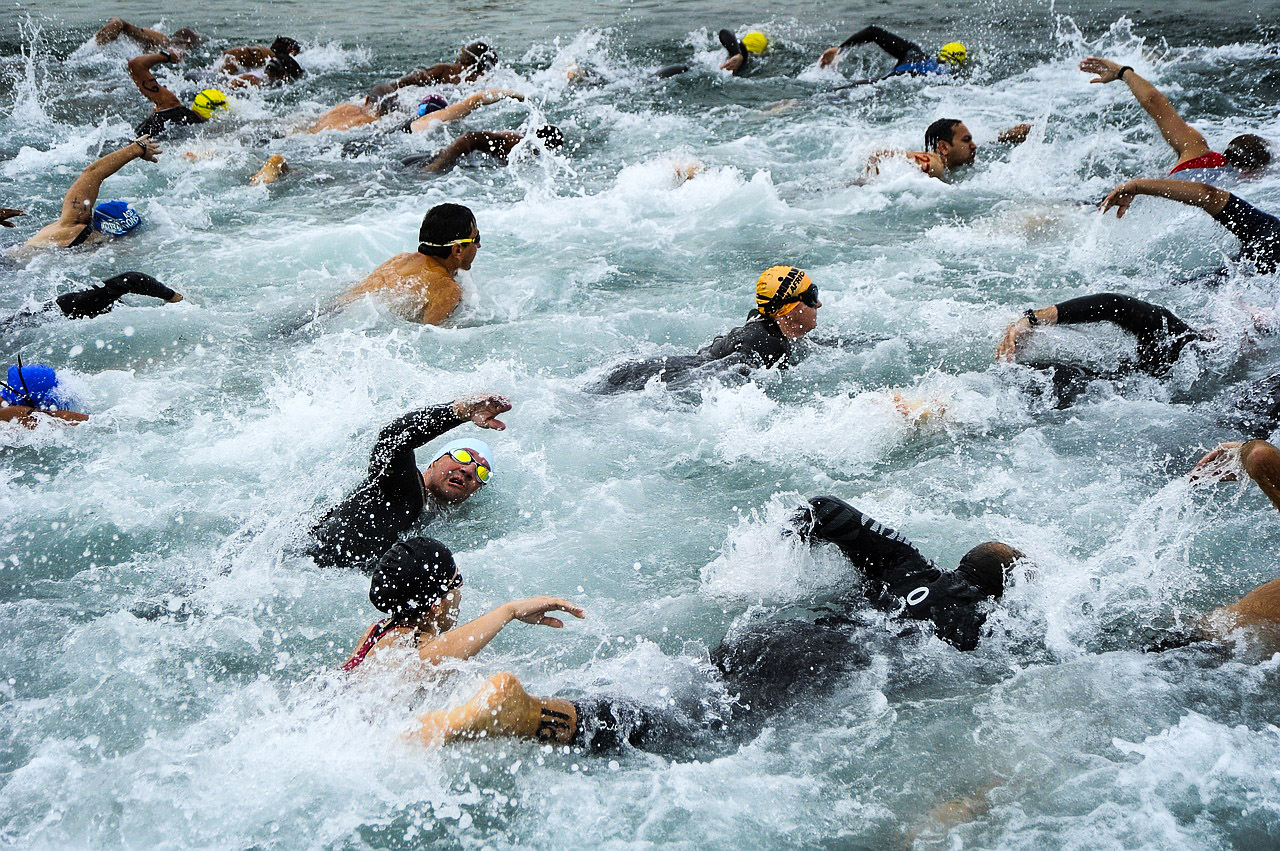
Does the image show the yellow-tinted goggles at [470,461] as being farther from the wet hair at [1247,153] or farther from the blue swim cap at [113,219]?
the wet hair at [1247,153]

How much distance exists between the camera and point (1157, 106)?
26.9ft

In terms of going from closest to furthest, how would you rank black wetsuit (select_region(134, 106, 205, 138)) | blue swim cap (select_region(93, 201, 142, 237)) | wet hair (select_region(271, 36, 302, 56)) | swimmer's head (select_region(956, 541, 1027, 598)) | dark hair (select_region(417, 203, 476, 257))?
swimmer's head (select_region(956, 541, 1027, 598)) < dark hair (select_region(417, 203, 476, 257)) < blue swim cap (select_region(93, 201, 142, 237)) < black wetsuit (select_region(134, 106, 205, 138)) < wet hair (select_region(271, 36, 302, 56))

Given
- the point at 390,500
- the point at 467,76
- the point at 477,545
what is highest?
the point at 467,76

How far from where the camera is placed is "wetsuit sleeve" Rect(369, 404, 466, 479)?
4.93 metres

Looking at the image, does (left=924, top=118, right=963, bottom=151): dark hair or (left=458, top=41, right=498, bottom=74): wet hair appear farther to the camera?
(left=458, top=41, right=498, bottom=74): wet hair

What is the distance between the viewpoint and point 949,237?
30.0ft

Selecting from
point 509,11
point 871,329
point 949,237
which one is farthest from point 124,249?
point 509,11

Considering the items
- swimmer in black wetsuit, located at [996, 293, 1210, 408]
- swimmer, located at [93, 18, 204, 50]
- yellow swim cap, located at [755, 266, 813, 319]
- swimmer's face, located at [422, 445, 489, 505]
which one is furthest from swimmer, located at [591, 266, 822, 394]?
swimmer, located at [93, 18, 204, 50]

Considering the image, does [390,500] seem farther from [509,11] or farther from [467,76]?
[509,11]

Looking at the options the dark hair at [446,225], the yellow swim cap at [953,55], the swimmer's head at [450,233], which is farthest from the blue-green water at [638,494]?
the yellow swim cap at [953,55]

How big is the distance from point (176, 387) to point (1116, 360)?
21.0 ft

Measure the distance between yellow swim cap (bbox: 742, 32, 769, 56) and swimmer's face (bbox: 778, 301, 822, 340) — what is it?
1046cm

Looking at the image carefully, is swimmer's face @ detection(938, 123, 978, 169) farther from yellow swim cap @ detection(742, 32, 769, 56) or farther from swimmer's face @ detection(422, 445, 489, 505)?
swimmer's face @ detection(422, 445, 489, 505)

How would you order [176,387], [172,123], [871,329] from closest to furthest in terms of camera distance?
[176,387], [871,329], [172,123]
